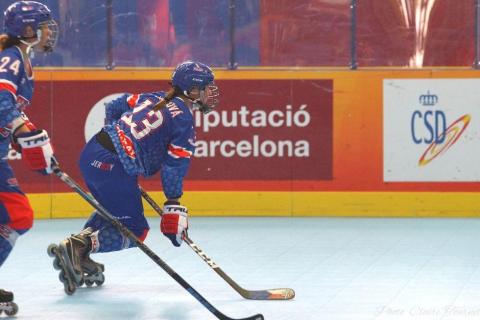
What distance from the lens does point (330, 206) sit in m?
10.4

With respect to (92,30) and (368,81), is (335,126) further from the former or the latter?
(92,30)

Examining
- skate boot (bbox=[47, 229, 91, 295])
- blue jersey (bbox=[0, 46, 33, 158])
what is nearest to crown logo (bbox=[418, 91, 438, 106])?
skate boot (bbox=[47, 229, 91, 295])

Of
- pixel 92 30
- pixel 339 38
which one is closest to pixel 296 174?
pixel 339 38

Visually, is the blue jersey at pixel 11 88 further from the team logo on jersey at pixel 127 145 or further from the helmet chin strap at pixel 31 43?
the team logo on jersey at pixel 127 145

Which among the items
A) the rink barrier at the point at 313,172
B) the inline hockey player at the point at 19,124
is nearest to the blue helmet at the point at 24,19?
the inline hockey player at the point at 19,124

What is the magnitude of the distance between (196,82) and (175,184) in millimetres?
626

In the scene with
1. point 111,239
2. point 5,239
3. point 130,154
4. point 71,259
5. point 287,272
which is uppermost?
point 130,154

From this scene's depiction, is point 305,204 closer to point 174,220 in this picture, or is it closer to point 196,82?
point 196,82

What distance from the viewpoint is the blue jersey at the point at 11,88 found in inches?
236

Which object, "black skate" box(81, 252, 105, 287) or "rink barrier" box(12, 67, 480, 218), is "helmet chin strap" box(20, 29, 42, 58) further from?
"rink barrier" box(12, 67, 480, 218)

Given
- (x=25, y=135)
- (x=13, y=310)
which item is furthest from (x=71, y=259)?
(x=25, y=135)

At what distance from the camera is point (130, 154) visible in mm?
6816

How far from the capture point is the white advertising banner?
10281mm

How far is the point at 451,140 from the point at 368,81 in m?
0.86
